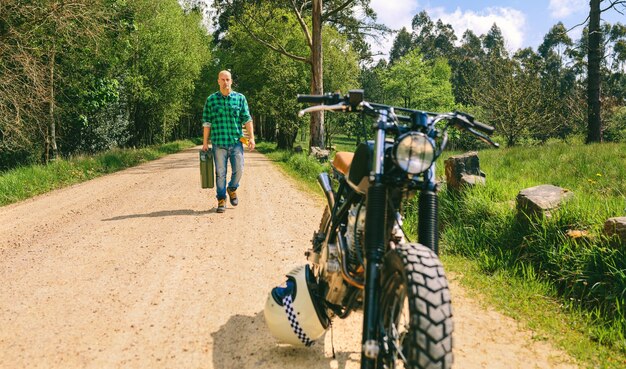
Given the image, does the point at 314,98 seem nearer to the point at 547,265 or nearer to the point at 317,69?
the point at 547,265

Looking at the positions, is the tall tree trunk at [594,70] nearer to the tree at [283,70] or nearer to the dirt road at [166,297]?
the dirt road at [166,297]

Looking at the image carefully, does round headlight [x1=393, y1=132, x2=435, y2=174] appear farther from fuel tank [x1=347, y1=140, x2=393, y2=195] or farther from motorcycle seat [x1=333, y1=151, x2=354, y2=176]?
motorcycle seat [x1=333, y1=151, x2=354, y2=176]

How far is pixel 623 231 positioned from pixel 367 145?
3.00 m

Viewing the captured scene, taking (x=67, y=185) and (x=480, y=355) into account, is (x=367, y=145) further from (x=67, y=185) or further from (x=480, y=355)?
(x=67, y=185)

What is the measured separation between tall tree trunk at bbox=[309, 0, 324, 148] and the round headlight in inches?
629

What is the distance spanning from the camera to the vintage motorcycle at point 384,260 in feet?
6.46

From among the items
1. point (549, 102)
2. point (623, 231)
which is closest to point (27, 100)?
point (623, 231)

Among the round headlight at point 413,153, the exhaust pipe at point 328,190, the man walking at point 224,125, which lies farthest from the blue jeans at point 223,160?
the round headlight at point 413,153

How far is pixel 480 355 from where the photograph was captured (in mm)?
3264

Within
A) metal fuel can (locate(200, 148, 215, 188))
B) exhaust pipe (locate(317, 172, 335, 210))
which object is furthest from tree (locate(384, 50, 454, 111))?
exhaust pipe (locate(317, 172, 335, 210))

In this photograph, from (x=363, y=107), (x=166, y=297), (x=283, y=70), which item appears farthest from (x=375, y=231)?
(x=283, y=70)

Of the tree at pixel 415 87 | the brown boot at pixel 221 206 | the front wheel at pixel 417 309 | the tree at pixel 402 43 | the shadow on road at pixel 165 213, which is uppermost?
the tree at pixel 402 43

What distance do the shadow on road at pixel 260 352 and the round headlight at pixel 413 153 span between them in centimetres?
156

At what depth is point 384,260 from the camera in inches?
90.9
